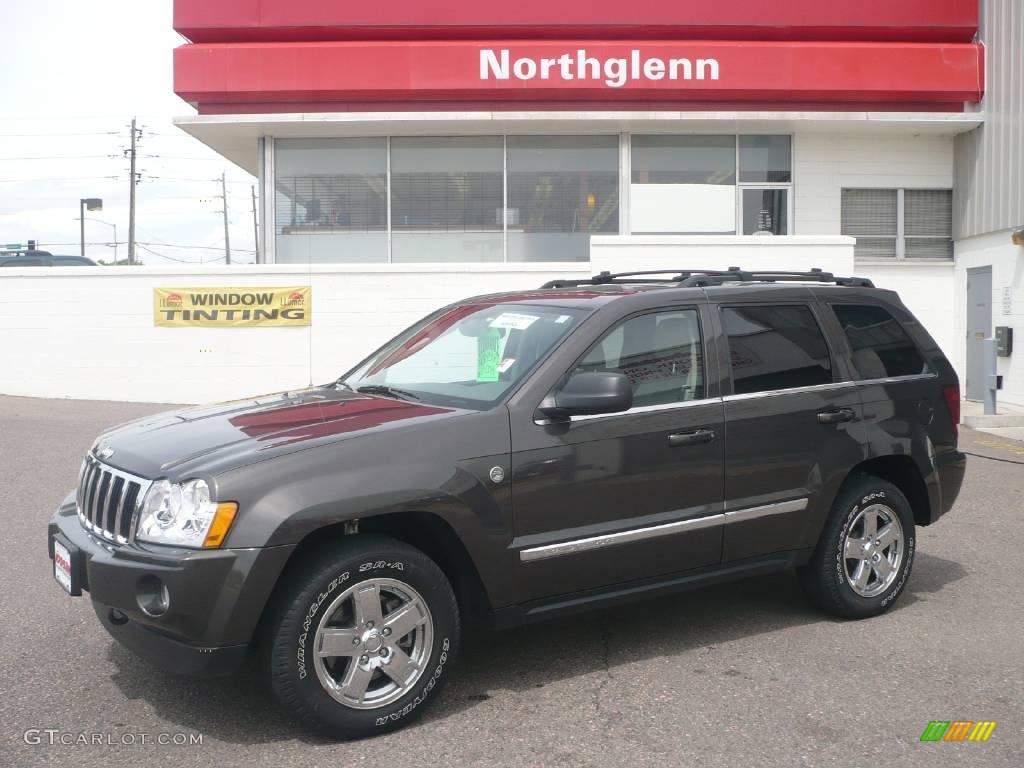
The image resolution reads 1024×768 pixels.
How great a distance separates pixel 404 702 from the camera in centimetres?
415

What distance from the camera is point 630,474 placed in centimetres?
473

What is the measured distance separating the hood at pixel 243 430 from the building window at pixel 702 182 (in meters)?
13.7

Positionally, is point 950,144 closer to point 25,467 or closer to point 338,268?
point 338,268

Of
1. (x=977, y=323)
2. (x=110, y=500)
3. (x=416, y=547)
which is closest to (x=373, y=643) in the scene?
(x=416, y=547)

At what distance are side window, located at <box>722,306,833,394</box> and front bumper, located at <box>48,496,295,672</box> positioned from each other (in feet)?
8.09

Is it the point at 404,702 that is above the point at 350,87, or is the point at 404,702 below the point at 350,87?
below

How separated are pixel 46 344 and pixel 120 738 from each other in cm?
1373

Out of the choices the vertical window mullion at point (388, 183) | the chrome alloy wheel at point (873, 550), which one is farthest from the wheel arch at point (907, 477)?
the vertical window mullion at point (388, 183)

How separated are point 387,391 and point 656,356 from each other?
129cm

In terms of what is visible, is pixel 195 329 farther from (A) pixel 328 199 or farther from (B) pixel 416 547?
(B) pixel 416 547

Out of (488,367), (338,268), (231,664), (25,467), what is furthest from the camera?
(338,268)

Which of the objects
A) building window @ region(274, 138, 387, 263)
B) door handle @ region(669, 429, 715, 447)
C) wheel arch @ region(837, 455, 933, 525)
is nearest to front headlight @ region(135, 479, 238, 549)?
door handle @ region(669, 429, 715, 447)

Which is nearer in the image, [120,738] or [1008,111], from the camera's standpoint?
[120,738]

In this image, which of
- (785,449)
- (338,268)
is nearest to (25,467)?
(338,268)
